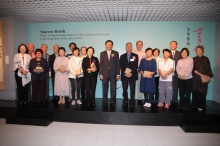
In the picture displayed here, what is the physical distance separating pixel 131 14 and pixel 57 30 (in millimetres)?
2863

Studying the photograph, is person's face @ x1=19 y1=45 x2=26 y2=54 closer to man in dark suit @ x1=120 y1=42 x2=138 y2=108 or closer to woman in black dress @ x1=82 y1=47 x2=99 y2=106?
woman in black dress @ x1=82 y1=47 x2=99 y2=106

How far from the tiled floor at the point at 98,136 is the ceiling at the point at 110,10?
3.15m

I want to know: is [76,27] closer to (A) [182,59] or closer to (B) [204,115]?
(A) [182,59]

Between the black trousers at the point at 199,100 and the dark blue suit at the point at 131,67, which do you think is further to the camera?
the dark blue suit at the point at 131,67

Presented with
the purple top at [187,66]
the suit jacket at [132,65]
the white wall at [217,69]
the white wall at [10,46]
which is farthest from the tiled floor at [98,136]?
the white wall at [217,69]

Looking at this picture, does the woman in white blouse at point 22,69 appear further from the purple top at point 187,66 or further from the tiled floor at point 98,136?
the purple top at point 187,66

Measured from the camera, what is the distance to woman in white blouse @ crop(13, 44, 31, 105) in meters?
3.95

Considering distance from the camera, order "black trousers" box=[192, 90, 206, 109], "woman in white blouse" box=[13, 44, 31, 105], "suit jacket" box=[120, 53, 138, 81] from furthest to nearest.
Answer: "woman in white blouse" box=[13, 44, 31, 105]
"suit jacket" box=[120, 53, 138, 81]
"black trousers" box=[192, 90, 206, 109]

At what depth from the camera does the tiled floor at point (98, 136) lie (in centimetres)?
269

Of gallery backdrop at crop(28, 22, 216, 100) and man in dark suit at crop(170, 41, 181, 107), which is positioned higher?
gallery backdrop at crop(28, 22, 216, 100)

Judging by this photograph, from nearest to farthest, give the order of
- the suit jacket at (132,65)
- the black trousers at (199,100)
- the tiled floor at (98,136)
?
the tiled floor at (98,136), the black trousers at (199,100), the suit jacket at (132,65)

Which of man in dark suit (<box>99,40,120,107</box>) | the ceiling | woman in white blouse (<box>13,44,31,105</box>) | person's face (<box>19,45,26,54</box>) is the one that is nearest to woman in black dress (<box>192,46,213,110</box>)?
the ceiling

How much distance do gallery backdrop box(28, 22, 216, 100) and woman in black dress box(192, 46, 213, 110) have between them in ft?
5.27

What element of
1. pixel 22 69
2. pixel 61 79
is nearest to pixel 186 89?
pixel 61 79
